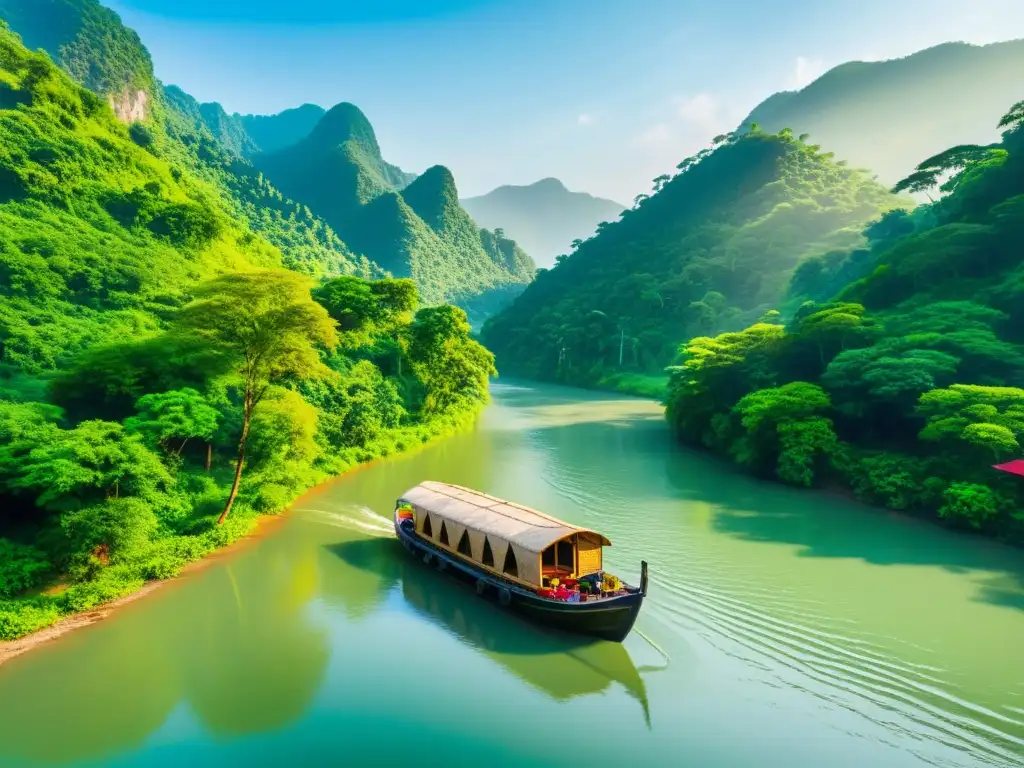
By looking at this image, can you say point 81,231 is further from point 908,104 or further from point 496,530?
point 908,104

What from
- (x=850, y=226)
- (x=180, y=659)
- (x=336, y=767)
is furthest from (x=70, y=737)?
(x=850, y=226)

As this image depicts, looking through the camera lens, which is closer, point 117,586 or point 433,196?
point 117,586

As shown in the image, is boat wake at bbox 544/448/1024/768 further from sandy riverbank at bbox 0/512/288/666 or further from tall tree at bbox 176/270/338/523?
tall tree at bbox 176/270/338/523

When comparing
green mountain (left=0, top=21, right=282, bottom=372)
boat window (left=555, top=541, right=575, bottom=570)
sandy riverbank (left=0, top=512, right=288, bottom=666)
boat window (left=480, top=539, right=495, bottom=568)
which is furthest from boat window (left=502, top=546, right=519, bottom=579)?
green mountain (left=0, top=21, right=282, bottom=372)

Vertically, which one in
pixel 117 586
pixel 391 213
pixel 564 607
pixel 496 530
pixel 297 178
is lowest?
pixel 117 586

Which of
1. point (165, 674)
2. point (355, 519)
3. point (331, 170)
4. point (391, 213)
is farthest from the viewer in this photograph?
point (331, 170)

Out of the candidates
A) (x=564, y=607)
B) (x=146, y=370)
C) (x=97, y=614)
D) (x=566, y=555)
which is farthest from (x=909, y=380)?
(x=146, y=370)
